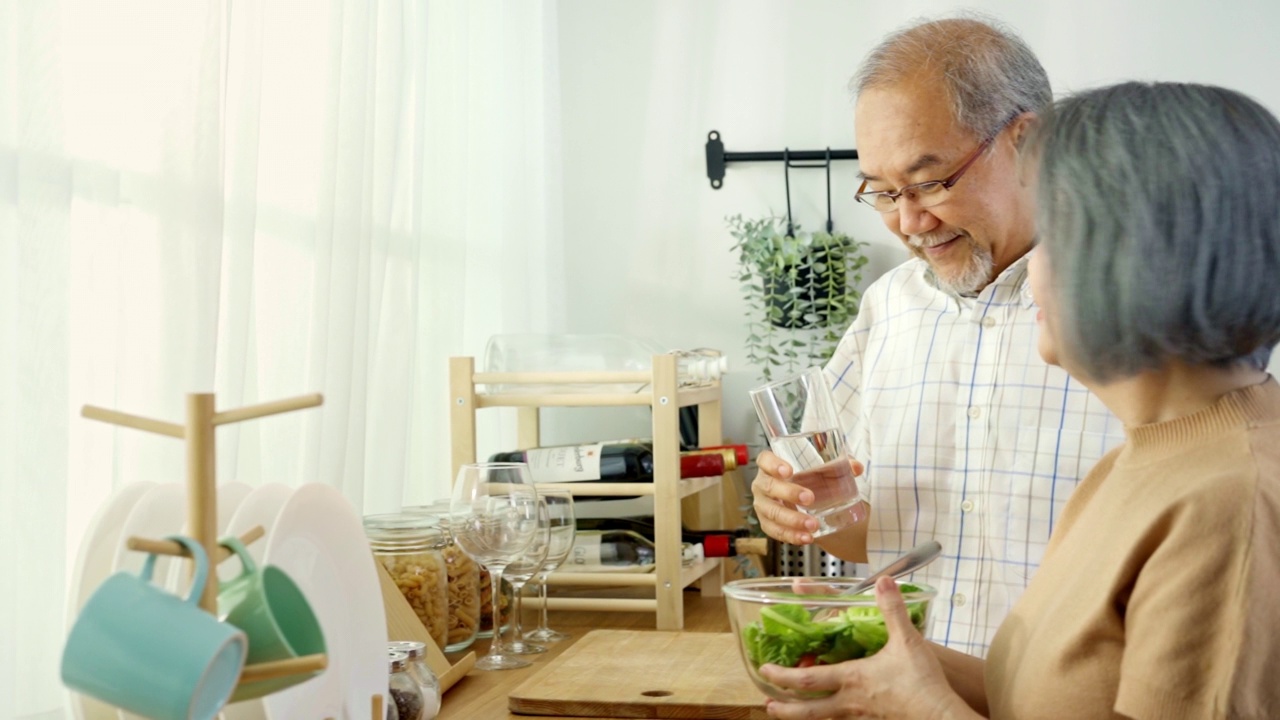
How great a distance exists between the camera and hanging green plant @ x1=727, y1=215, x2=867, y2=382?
267 cm

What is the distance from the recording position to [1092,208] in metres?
0.78

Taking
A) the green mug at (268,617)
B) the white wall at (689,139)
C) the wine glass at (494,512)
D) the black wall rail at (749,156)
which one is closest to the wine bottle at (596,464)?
the wine glass at (494,512)

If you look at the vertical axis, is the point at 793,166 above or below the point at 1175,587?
above

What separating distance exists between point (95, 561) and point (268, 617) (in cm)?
17

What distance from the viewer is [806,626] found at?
39.2 inches

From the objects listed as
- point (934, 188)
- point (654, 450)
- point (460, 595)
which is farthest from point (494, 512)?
point (934, 188)

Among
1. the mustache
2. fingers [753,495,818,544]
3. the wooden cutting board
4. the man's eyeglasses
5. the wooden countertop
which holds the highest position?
the man's eyeglasses

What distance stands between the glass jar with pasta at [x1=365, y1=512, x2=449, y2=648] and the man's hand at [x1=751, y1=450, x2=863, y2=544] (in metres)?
0.41

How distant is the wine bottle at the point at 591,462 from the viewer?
1.93 m

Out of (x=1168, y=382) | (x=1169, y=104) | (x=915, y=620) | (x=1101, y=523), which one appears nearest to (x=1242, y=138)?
(x=1169, y=104)

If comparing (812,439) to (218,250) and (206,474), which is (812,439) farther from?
(206,474)

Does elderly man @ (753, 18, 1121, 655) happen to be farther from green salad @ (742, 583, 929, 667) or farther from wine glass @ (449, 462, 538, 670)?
green salad @ (742, 583, 929, 667)

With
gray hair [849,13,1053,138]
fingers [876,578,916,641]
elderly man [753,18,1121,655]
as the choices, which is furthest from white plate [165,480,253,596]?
gray hair [849,13,1053,138]

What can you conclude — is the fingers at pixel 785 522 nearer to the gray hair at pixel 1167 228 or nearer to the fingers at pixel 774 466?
the fingers at pixel 774 466
